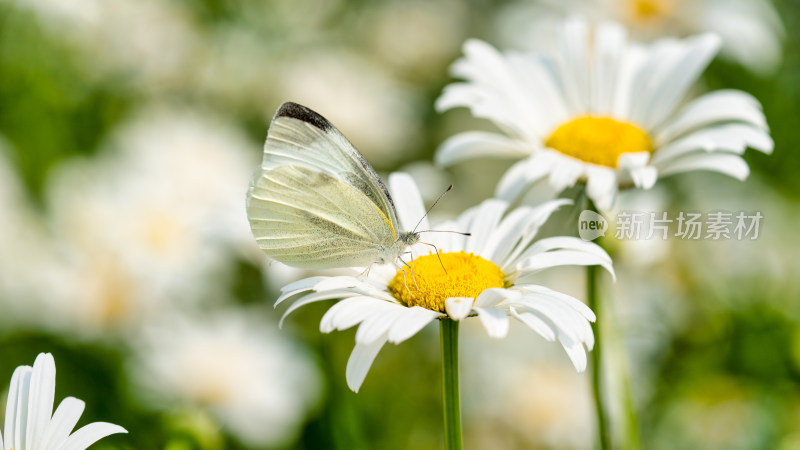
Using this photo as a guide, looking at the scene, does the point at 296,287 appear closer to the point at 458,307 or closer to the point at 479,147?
the point at 458,307

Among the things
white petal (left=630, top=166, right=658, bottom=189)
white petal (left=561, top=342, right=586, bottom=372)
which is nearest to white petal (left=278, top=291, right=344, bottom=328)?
white petal (left=561, top=342, right=586, bottom=372)

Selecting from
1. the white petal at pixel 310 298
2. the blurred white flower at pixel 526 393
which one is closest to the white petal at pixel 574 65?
the white petal at pixel 310 298

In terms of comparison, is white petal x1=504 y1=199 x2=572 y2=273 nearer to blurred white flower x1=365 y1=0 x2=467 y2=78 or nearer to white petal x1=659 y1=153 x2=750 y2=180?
white petal x1=659 y1=153 x2=750 y2=180

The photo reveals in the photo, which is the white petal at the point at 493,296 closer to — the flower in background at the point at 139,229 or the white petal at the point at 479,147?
the white petal at the point at 479,147

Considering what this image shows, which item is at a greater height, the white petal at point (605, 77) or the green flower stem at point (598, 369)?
the white petal at point (605, 77)

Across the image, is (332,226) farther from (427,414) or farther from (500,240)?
(427,414)

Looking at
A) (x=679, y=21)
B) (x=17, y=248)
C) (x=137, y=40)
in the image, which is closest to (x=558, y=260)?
(x=17, y=248)

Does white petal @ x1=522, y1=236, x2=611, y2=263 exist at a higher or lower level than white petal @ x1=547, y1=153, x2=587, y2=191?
lower
